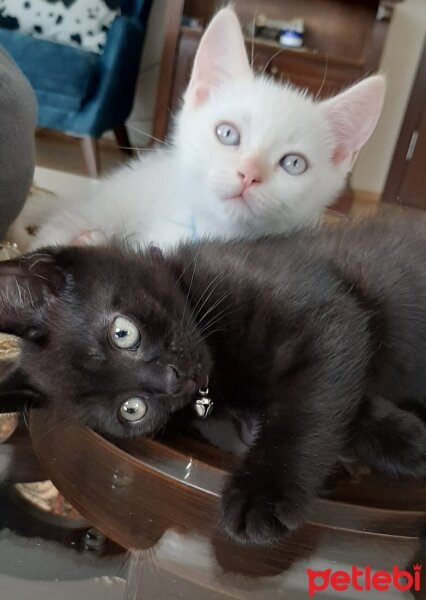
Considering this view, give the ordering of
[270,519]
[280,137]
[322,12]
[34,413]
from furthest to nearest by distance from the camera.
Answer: [322,12]
[280,137]
[34,413]
[270,519]

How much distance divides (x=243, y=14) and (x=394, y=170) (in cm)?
99

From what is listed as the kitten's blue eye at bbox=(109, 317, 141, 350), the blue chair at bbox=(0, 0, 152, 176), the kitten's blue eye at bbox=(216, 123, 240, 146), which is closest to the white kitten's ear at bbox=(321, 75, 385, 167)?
the kitten's blue eye at bbox=(216, 123, 240, 146)

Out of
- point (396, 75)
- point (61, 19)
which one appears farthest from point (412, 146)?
point (61, 19)

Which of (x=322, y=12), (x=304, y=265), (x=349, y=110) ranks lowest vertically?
(x=304, y=265)

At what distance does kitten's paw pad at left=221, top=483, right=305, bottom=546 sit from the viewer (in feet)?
1.72

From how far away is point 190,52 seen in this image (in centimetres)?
251

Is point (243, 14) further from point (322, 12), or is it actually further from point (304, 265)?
point (304, 265)

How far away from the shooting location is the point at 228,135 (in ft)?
3.20

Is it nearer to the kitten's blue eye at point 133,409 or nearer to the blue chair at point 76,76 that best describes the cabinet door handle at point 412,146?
the blue chair at point 76,76

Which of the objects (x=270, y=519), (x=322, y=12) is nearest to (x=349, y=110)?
(x=270, y=519)

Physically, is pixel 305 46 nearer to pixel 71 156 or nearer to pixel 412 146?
pixel 412 146

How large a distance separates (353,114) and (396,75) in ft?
7.28

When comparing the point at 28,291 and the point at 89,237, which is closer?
the point at 28,291

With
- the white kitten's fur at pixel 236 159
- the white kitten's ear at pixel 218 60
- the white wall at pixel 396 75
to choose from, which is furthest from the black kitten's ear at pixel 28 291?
the white wall at pixel 396 75
